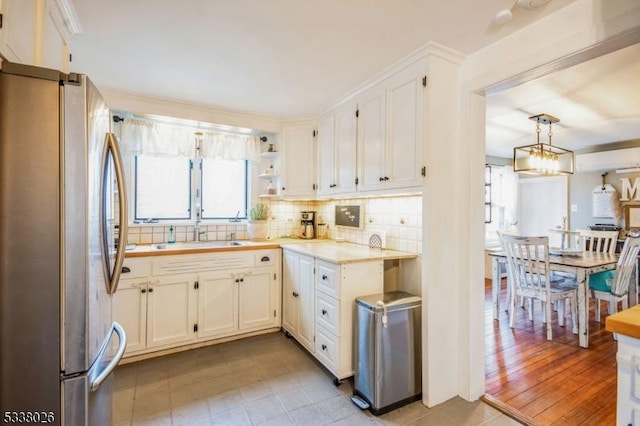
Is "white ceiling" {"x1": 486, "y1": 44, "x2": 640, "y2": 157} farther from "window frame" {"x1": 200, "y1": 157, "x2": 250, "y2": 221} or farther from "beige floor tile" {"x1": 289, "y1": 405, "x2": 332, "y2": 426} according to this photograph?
"beige floor tile" {"x1": 289, "y1": 405, "x2": 332, "y2": 426}

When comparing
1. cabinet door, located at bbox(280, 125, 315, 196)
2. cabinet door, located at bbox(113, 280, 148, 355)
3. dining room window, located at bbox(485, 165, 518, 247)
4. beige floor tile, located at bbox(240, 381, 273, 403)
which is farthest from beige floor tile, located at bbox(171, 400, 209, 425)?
dining room window, located at bbox(485, 165, 518, 247)

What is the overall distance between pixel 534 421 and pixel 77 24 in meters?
3.60

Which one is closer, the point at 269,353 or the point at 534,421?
the point at 534,421

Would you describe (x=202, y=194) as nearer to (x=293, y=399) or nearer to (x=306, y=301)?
→ (x=306, y=301)

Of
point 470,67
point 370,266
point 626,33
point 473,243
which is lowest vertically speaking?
point 370,266

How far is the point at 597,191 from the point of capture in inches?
204

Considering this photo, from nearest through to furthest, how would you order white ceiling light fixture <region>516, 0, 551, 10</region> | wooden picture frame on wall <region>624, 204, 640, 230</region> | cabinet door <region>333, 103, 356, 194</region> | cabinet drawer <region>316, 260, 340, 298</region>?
white ceiling light fixture <region>516, 0, 551, 10</region> → cabinet drawer <region>316, 260, 340, 298</region> → cabinet door <region>333, 103, 356, 194</region> → wooden picture frame on wall <region>624, 204, 640, 230</region>

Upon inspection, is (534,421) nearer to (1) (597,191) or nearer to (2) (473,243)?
(2) (473,243)

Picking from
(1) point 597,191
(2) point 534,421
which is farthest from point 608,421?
(1) point 597,191

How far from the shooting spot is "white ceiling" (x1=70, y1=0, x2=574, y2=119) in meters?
1.60

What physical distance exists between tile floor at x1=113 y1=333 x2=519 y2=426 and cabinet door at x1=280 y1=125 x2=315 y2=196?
1.74 m

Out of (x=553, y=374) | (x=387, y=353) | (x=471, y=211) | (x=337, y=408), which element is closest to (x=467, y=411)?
(x=387, y=353)

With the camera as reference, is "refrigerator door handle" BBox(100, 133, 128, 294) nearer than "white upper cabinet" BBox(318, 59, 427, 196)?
Yes

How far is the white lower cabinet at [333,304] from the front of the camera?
2.19 m
